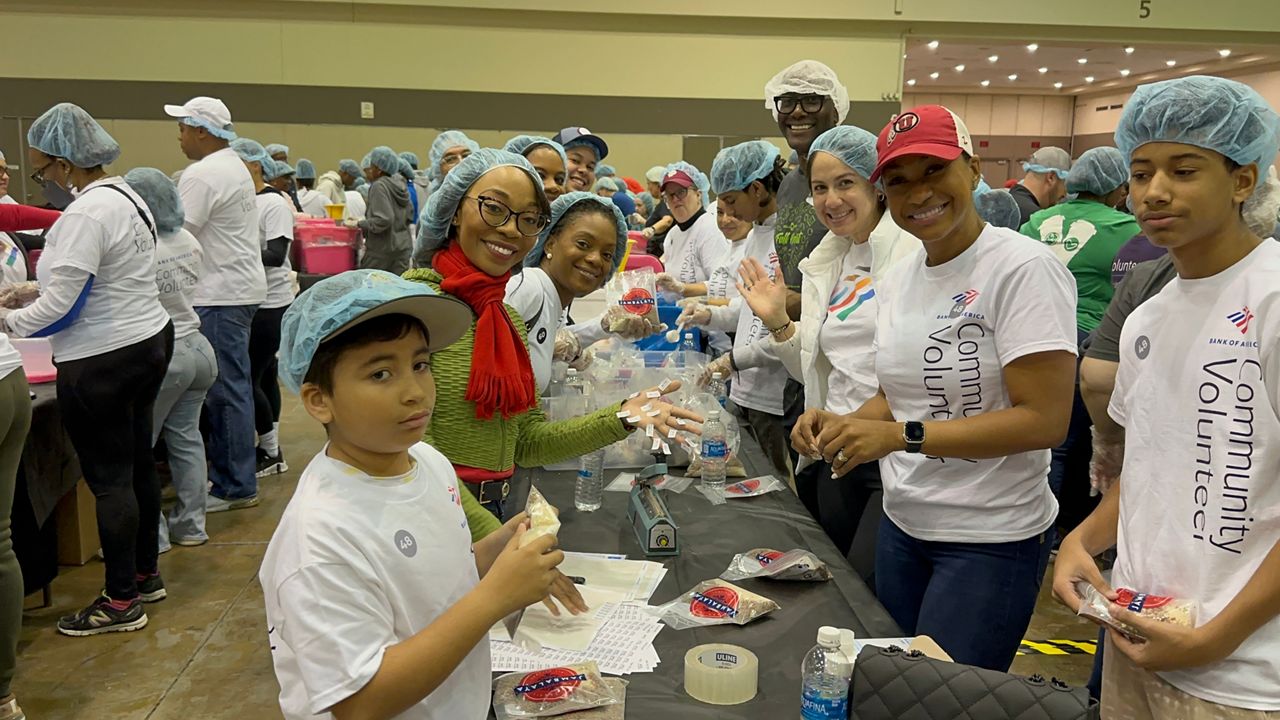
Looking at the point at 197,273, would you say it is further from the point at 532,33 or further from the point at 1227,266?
the point at 532,33

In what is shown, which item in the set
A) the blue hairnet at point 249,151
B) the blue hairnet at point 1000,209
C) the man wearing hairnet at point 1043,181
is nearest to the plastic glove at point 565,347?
the blue hairnet at point 1000,209

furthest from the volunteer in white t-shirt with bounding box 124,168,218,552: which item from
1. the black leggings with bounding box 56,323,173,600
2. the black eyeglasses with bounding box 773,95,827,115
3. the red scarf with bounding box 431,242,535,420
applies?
the black eyeglasses with bounding box 773,95,827,115

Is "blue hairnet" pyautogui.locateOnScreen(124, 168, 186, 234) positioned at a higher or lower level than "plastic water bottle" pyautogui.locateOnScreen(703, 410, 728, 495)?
higher

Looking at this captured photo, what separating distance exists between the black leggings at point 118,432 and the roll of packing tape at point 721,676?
106 inches

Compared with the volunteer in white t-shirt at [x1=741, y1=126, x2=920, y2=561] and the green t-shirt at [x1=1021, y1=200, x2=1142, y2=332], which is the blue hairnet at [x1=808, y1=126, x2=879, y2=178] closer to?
the volunteer in white t-shirt at [x1=741, y1=126, x2=920, y2=561]

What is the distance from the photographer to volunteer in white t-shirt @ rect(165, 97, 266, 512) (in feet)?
14.2

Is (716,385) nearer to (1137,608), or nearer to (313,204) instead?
(1137,608)

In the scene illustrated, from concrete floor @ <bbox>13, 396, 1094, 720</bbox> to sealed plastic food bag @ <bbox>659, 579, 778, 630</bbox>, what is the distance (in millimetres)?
1904

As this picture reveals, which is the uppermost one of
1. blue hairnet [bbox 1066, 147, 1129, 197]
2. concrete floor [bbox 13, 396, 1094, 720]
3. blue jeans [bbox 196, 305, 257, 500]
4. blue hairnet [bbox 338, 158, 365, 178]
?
blue hairnet [bbox 338, 158, 365, 178]

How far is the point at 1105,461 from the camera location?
231 cm

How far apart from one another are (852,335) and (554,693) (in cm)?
141

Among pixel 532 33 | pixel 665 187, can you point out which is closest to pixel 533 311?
pixel 665 187

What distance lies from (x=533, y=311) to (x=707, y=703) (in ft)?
4.03

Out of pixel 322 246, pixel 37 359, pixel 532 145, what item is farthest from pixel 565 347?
pixel 322 246
